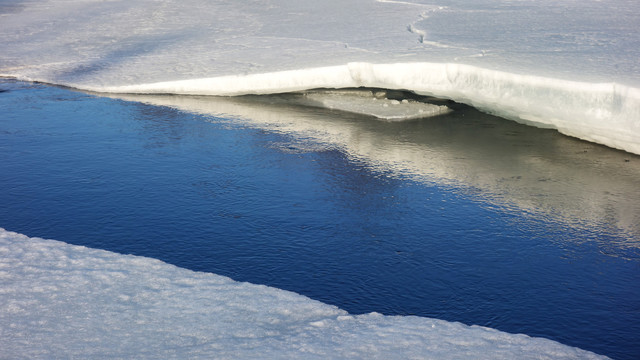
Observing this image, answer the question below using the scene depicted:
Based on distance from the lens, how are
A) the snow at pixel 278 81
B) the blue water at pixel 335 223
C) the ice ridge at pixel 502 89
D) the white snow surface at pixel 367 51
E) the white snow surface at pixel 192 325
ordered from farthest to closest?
the white snow surface at pixel 367 51
the ice ridge at pixel 502 89
the blue water at pixel 335 223
the snow at pixel 278 81
the white snow surface at pixel 192 325

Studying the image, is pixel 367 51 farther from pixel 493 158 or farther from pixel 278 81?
pixel 493 158

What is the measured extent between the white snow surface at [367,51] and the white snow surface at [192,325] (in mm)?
2890

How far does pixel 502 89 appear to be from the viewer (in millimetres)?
5773

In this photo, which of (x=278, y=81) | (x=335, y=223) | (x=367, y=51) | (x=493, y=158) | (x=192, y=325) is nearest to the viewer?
(x=192, y=325)

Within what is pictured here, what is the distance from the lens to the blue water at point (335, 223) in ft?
11.9

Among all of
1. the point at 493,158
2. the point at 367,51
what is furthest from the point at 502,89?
the point at 367,51

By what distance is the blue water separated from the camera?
3.62m

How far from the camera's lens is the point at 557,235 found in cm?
436

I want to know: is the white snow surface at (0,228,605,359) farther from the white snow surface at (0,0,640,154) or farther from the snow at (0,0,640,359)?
the white snow surface at (0,0,640,154)

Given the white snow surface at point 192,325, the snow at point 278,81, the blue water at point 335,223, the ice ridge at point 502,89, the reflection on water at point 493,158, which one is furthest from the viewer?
the ice ridge at point 502,89

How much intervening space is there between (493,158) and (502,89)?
60cm

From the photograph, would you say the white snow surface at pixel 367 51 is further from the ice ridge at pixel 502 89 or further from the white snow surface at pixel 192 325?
the white snow surface at pixel 192 325

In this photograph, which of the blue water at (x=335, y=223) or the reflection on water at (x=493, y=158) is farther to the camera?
the reflection on water at (x=493, y=158)

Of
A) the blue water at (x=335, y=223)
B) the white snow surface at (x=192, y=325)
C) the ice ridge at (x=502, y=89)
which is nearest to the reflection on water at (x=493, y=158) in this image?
the blue water at (x=335, y=223)
